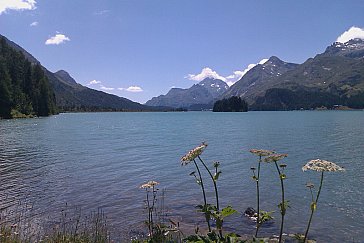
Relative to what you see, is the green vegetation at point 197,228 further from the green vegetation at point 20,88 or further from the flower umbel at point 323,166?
the green vegetation at point 20,88

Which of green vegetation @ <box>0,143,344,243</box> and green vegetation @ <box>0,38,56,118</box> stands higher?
green vegetation @ <box>0,38,56,118</box>

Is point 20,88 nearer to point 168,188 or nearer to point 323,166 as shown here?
point 168,188

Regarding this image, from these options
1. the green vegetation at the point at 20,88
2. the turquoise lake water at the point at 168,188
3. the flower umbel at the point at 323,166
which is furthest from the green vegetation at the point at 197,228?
the green vegetation at the point at 20,88

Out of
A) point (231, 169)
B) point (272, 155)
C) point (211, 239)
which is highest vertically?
point (272, 155)

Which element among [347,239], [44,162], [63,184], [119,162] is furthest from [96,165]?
[347,239]

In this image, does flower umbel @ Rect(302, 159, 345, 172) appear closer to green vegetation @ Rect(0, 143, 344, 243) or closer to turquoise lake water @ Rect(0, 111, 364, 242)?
green vegetation @ Rect(0, 143, 344, 243)

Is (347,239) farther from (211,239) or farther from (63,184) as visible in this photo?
(63,184)

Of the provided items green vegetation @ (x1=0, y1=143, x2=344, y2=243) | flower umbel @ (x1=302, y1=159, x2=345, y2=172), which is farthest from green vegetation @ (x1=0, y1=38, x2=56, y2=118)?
flower umbel @ (x1=302, y1=159, x2=345, y2=172)

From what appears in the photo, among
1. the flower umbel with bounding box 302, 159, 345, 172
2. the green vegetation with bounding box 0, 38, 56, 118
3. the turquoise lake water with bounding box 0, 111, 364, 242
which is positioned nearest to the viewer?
the flower umbel with bounding box 302, 159, 345, 172

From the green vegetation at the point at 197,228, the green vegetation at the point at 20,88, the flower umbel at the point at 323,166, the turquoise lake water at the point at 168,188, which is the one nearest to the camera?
the flower umbel at the point at 323,166

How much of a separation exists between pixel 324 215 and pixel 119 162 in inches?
1119

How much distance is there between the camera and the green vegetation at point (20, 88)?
153875 millimetres

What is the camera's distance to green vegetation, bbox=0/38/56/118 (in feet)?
505

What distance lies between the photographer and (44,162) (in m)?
44.5
